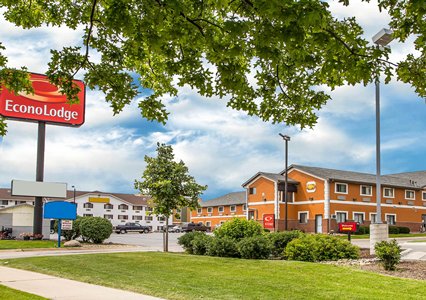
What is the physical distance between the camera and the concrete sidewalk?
1038 cm

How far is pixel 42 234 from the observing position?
3903cm

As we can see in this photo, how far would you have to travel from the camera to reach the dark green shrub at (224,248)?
18594 mm

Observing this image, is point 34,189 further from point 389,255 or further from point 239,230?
point 389,255

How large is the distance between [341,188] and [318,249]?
130 ft

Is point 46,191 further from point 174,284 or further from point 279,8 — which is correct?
point 279,8

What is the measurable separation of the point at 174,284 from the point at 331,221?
4404cm

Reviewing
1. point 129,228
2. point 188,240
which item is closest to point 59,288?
point 188,240

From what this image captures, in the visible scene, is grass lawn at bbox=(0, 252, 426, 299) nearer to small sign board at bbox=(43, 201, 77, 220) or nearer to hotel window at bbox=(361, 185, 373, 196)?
small sign board at bbox=(43, 201, 77, 220)

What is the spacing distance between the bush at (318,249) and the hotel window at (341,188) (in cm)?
3802

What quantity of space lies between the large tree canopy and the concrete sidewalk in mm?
3735

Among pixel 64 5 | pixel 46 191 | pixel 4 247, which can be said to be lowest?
pixel 4 247

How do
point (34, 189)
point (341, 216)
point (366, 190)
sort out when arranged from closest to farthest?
point (34, 189) < point (341, 216) < point (366, 190)

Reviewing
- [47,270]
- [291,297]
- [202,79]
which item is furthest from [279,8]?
[47,270]

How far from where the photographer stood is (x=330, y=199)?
176ft
